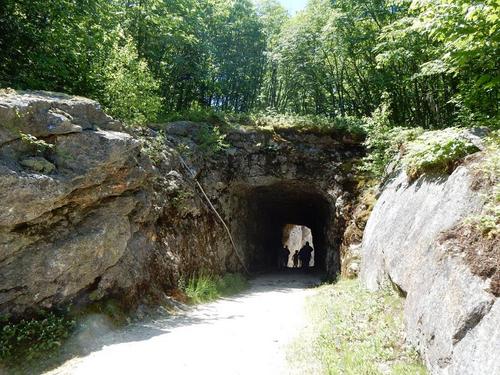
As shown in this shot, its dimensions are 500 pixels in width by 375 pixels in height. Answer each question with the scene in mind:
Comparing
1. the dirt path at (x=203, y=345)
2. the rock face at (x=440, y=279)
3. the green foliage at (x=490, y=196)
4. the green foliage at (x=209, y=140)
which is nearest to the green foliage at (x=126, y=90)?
the green foliage at (x=209, y=140)

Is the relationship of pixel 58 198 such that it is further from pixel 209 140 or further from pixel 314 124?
pixel 314 124

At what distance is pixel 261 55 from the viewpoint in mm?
21578

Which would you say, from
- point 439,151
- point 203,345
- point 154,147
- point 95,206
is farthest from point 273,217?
point 203,345

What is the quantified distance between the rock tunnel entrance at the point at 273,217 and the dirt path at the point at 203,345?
6.38 metres

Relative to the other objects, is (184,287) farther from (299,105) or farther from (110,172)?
(299,105)

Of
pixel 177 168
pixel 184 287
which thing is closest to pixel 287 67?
pixel 177 168

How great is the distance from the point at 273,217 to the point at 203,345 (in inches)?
697

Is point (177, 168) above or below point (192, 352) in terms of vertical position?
above

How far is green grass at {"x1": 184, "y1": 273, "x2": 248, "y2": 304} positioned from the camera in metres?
9.43

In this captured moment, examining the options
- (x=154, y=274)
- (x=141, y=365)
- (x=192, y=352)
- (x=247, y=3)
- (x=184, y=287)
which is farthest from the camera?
(x=247, y=3)

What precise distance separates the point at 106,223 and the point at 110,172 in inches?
39.4

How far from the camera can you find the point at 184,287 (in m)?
9.43

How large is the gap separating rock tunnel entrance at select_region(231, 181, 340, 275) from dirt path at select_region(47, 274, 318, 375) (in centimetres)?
638

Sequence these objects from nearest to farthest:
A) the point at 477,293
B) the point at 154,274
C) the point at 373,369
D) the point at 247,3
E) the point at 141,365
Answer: the point at 477,293 < the point at 373,369 < the point at 141,365 < the point at 154,274 < the point at 247,3
